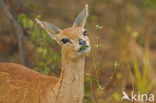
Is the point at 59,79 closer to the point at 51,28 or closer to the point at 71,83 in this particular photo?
→ the point at 71,83

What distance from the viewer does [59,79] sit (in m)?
5.27

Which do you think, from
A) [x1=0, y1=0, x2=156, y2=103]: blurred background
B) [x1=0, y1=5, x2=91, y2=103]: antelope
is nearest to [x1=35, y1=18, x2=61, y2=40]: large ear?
[x1=0, y1=5, x2=91, y2=103]: antelope

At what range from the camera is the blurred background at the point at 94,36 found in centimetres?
759

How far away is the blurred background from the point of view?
7.59 metres

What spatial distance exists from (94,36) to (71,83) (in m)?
3.56

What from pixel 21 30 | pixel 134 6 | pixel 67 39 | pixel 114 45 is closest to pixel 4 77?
pixel 67 39

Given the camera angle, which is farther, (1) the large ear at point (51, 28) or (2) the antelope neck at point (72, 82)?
(1) the large ear at point (51, 28)

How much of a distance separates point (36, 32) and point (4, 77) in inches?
67.4

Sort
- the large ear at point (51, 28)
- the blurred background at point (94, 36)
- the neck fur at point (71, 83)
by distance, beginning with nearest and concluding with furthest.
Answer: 1. the neck fur at point (71, 83)
2. the large ear at point (51, 28)
3. the blurred background at point (94, 36)

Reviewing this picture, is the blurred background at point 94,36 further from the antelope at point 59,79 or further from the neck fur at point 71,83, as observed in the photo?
the neck fur at point 71,83

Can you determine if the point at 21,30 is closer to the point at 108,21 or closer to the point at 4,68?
the point at 4,68

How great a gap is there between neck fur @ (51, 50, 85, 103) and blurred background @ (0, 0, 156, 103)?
1.60 m

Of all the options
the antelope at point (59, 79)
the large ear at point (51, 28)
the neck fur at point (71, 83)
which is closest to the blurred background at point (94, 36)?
the antelope at point (59, 79)

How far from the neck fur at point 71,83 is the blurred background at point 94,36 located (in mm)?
1596
